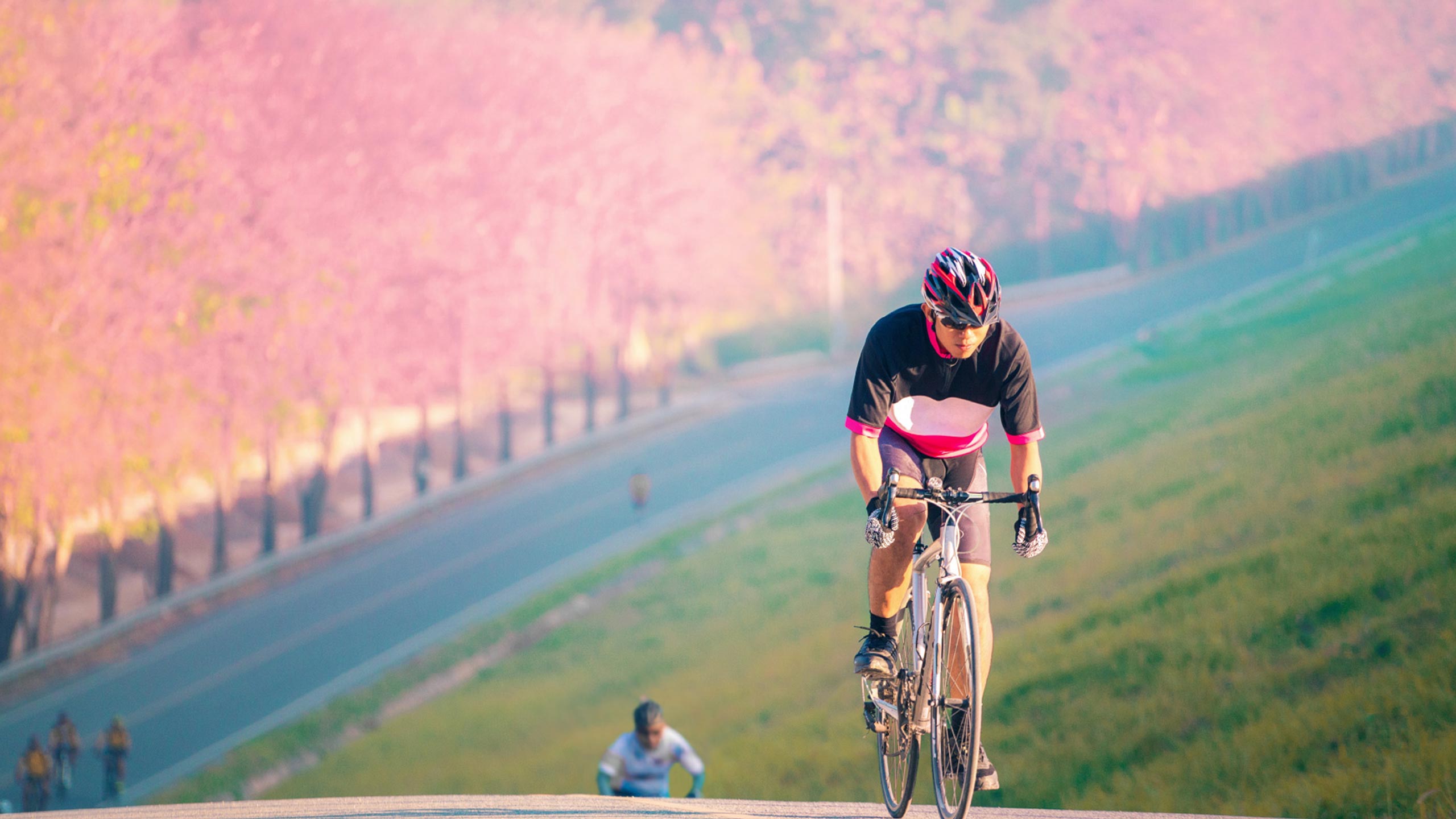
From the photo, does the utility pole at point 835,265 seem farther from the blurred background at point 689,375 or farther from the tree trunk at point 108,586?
the tree trunk at point 108,586

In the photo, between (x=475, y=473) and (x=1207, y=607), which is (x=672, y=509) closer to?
(x=475, y=473)

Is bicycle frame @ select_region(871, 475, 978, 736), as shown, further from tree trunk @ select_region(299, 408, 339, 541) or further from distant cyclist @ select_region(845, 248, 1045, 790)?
tree trunk @ select_region(299, 408, 339, 541)

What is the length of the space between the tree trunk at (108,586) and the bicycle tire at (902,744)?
28.1 m

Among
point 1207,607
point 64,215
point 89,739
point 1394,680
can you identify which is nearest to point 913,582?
point 1394,680

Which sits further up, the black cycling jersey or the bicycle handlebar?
the black cycling jersey

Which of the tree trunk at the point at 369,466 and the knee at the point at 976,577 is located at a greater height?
the knee at the point at 976,577

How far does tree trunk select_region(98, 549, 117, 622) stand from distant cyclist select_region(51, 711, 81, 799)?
7.59m

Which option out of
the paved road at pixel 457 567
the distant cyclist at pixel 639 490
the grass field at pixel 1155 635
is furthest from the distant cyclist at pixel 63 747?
the distant cyclist at pixel 639 490

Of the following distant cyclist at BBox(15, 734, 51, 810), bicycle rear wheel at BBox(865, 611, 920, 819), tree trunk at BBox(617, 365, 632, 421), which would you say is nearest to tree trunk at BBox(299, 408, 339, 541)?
tree trunk at BBox(617, 365, 632, 421)

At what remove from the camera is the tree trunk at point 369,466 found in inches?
1528

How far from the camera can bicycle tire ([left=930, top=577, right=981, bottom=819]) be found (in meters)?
6.00

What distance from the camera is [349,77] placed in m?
39.7

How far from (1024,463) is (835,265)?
49.9m

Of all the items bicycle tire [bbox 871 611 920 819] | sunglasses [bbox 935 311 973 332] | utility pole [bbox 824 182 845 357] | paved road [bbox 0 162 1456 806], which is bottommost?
paved road [bbox 0 162 1456 806]
